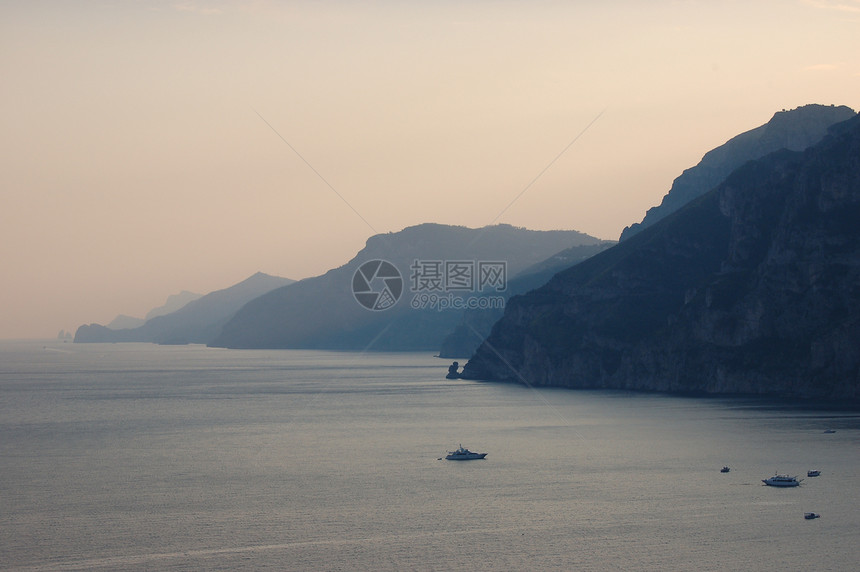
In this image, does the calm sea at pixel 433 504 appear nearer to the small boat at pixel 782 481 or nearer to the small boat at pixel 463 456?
the small boat at pixel 782 481

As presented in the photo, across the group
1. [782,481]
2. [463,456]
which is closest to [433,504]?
[463,456]

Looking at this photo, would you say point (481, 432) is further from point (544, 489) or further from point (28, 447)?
point (28, 447)

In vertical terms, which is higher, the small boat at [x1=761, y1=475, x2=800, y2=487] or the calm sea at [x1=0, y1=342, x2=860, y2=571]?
the small boat at [x1=761, y1=475, x2=800, y2=487]

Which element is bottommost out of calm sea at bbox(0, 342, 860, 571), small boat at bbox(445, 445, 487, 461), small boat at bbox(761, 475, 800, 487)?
calm sea at bbox(0, 342, 860, 571)

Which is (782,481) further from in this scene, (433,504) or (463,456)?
(463,456)

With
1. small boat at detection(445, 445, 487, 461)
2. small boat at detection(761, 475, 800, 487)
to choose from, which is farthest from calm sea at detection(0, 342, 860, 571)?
small boat at detection(445, 445, 487, 461)

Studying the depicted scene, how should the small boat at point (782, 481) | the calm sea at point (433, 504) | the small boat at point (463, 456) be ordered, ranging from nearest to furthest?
the calm sea at point (433, 504), the small boat at point (782, 481), the small boat at point (463, 456)

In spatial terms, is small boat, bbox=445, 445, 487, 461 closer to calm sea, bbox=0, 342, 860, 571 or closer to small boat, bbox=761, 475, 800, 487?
calm sea, bbox=0, 342, 860, 571

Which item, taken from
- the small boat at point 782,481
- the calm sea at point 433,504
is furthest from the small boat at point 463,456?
the small boat at point 782,481
